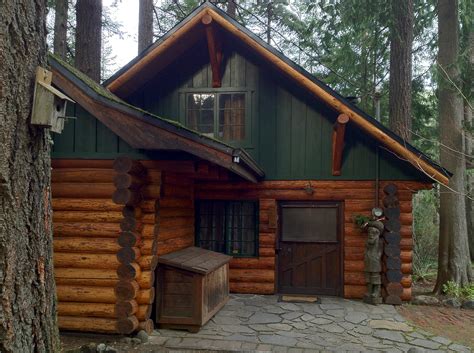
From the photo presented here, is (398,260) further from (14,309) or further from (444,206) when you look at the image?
(14,309)

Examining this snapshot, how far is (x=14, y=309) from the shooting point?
2.66 metres

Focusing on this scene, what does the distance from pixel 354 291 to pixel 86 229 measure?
571 cm

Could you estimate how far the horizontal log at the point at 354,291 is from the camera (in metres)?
8.54

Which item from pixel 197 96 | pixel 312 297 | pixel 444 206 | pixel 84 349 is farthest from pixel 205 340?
pixel 444 206

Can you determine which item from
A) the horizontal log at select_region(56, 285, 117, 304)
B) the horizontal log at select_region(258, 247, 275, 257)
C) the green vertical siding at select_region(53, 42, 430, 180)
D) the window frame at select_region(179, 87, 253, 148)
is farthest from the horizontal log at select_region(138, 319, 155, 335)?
the window frame at select_region(179, 87, 253, 148)

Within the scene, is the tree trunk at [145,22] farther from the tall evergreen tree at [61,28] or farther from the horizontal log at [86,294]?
the horizontal log at [86,294]

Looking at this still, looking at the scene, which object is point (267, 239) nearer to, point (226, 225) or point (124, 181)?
point (226, 225)

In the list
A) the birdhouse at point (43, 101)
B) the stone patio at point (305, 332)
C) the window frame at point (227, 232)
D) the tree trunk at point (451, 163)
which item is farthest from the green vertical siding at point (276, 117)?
the birdhouse at point (43, 101)

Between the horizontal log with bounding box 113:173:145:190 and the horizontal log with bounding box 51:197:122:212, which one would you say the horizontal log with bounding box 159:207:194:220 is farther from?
the horizontal log with bounding box 113:173:145:190

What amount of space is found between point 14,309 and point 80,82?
413 cm

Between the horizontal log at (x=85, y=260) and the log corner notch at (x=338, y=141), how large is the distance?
4949 mm

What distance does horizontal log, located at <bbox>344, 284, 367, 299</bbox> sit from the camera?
336 inches

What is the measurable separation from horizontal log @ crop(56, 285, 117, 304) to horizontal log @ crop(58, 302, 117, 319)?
0.06 meters

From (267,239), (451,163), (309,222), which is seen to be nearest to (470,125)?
(451,163)
